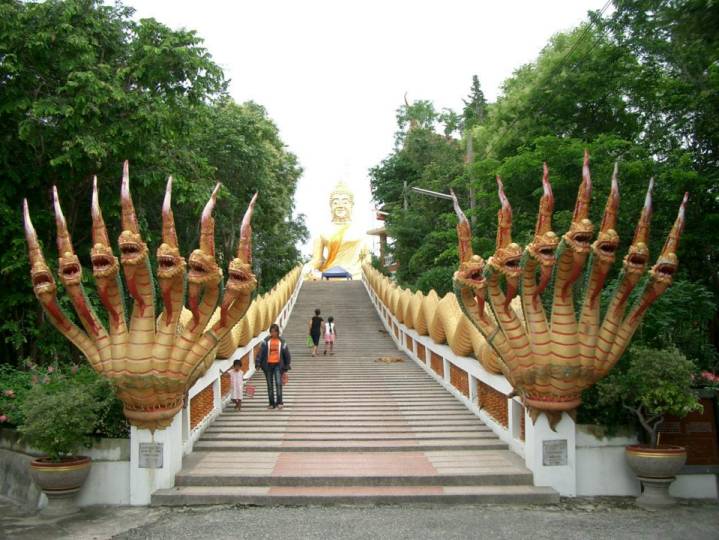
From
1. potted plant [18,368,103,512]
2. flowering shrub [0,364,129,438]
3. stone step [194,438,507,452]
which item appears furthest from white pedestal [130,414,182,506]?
stone step [194,438,507,452]

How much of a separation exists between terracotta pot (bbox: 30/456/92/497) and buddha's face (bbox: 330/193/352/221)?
3401 cm

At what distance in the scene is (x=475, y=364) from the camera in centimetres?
1083

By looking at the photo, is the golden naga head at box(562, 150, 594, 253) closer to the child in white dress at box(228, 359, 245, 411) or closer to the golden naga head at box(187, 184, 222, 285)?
the golden naga head at box(187, 184, 222, 285)

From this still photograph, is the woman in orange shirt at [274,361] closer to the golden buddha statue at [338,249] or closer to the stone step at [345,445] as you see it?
the stone step at [345,445]

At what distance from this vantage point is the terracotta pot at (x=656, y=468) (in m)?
7.48

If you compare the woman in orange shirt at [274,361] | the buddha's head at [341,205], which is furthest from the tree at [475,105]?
the woman in orange shirt at [274,361]

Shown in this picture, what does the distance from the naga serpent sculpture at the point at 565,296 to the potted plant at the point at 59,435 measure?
459 cm

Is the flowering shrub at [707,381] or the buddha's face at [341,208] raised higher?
the buddha's face at [341,208]

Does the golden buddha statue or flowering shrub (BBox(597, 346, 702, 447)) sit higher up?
the golden buddha statue

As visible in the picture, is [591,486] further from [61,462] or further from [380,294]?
[380,294]

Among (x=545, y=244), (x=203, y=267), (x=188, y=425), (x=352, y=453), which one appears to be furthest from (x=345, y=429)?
(x=545, y=244)

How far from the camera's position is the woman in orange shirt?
36.5ft

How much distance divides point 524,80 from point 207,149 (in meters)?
11.4

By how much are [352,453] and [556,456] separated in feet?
9.05
